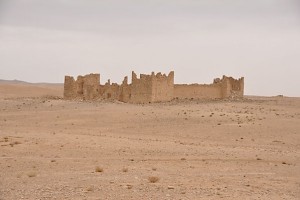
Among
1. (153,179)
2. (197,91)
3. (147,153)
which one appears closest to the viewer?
(153,179)

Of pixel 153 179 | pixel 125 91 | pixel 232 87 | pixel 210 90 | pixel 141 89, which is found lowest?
pixel 153 179

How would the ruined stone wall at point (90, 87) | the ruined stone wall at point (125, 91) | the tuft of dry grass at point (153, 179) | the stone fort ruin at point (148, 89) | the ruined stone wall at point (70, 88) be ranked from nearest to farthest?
the tuft of dry grass at point (153, 179), the stone fort ruin at point (148, 89), the ruined stone wall at point (125, 91), the ruined stone wall at point (90, 87), the ruined stone wall at point (70, 88)

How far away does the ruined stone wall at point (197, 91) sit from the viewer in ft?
134

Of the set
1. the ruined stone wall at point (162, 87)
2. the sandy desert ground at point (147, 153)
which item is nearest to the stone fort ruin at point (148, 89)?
the ruined stone wall at point (162, 87)

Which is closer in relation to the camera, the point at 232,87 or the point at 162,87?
the point at 162,87

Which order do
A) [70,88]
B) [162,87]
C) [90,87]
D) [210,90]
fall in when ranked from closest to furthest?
[162,87] → [90,87] → [70,88] → [210,90]

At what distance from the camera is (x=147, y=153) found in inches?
639

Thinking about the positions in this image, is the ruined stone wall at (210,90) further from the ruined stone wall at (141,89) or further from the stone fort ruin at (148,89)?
the ruined stone wall at (141,89)

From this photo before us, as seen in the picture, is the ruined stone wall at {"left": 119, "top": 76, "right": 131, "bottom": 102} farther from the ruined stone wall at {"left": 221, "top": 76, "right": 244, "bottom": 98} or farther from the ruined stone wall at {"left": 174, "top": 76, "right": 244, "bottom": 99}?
the ruined stone wall at {"left": 221, "top": 76, "right": 244, "bottom": 98}

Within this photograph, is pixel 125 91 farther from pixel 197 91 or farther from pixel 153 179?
pixel 153 179

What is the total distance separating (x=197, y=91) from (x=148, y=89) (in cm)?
714

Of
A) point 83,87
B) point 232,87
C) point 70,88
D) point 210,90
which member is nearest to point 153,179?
point 83,87

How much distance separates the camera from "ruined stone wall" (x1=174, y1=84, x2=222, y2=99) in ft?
134

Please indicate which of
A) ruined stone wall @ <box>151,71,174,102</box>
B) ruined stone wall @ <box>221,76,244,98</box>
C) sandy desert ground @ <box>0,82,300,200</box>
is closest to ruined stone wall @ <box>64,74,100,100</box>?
ruined stone wall @ <box>151,71,174,102</box>
